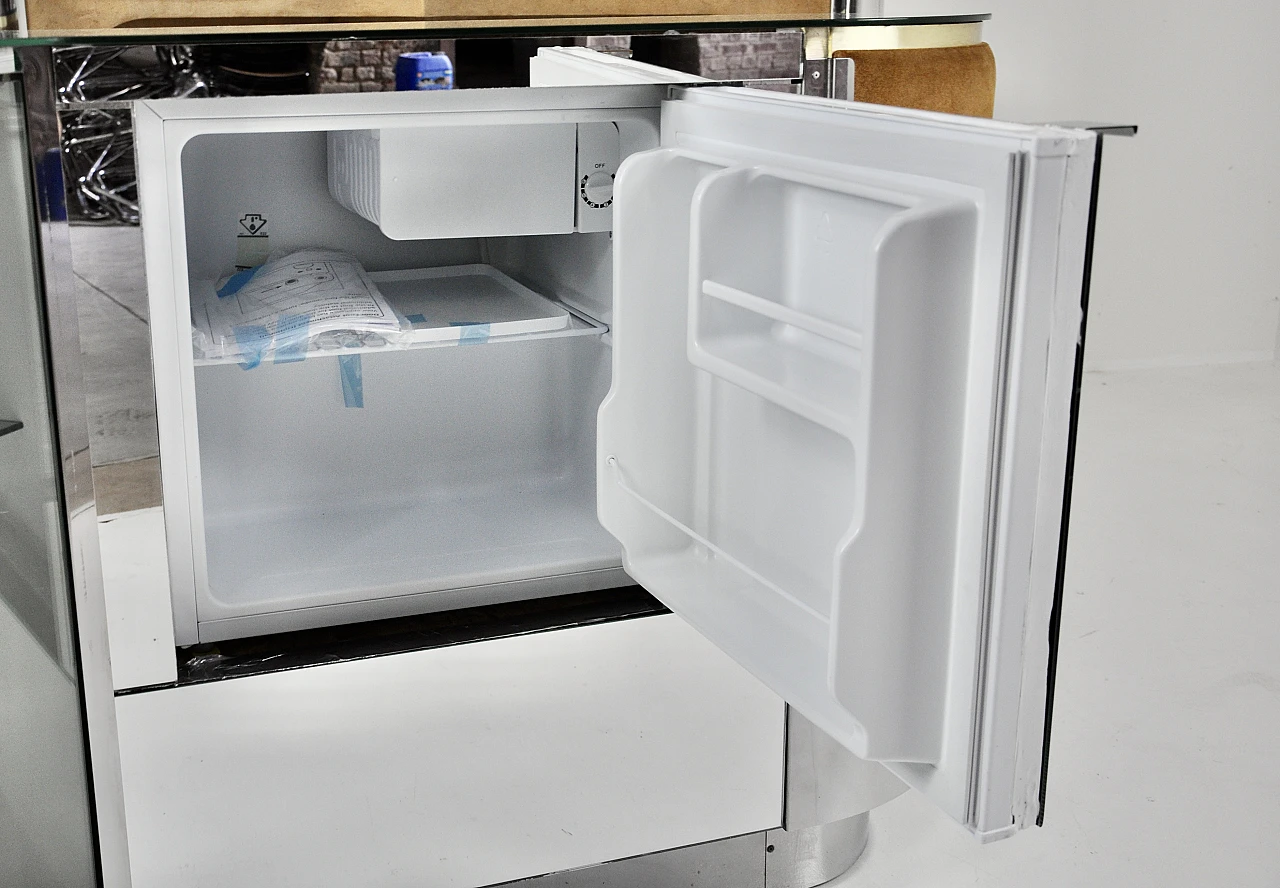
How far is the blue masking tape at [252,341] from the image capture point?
147 centimetres

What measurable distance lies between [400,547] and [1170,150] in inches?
120

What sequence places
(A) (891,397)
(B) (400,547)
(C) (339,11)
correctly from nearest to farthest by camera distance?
(A) (891,397) < (C) (339,11) < (B) (400,547)

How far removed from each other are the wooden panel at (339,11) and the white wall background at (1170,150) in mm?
2131

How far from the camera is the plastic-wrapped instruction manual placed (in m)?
1.50

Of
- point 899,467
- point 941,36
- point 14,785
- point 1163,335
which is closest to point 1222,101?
point 1163,335

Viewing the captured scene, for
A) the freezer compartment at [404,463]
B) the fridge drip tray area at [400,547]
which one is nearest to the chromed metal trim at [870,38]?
the freezer compartment at [404,463]

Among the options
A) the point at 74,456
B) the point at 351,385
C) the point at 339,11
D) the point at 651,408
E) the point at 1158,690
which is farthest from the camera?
the point at 1158,690

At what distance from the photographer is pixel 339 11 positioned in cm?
146

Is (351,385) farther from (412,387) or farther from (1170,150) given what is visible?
(1170,150)

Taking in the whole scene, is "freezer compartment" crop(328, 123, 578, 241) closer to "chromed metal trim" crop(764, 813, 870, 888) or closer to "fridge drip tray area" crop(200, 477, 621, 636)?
"fridge drip tray area" crop(200, 477, 621, 636)

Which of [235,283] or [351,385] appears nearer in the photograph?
[235,283]

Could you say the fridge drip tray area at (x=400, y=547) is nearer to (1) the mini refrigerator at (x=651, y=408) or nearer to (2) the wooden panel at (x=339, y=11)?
(1) the mini refrigerator at (x=651, y=408)

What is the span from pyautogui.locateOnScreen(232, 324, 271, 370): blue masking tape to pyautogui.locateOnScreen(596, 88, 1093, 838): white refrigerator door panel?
462 mm

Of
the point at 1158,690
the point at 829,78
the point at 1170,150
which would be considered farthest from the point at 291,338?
the point at 1170,150
